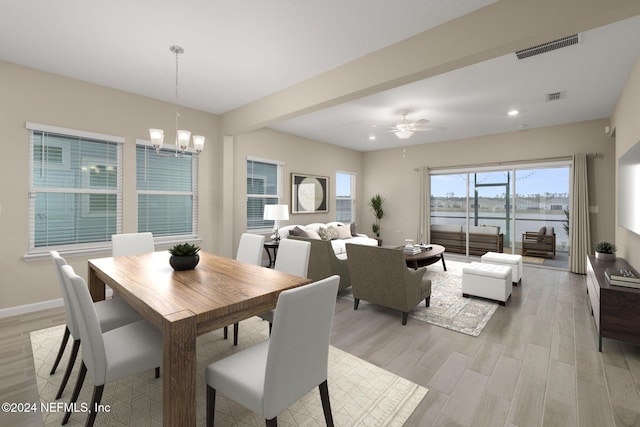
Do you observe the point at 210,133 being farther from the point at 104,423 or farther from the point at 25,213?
the point at 104,423

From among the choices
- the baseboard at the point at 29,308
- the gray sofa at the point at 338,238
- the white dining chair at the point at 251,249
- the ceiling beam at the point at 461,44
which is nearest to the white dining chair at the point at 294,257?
the white dining chair at the point at 251,249

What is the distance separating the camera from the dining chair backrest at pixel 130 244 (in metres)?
3.13

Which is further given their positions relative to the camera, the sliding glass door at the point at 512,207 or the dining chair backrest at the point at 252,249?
the sliding glass door at the point at 512,207

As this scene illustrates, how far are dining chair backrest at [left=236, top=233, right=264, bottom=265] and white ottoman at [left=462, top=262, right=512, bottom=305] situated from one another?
2839mm

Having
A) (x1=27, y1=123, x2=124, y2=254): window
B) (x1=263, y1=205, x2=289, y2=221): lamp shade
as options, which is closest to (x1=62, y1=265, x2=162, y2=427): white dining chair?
(x1=27, y1=123, x2=124, y2=254): window

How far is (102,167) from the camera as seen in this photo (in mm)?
3877

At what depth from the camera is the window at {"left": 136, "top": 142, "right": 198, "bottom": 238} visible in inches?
167

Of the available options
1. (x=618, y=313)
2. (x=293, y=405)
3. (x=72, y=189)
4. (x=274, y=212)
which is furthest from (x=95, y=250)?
(x=618, y=313)

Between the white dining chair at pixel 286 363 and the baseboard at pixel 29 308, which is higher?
the white dining chair at pixel 286 363

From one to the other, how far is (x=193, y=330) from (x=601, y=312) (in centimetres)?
327

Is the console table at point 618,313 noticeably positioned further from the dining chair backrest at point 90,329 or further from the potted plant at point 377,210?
the potted plant at point 377,210

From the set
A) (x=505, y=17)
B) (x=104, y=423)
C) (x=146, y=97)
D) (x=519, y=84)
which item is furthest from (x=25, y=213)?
(x=519, y=84)

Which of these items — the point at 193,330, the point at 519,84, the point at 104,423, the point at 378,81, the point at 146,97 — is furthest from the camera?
the point at 146,97

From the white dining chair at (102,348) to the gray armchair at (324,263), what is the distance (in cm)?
223
